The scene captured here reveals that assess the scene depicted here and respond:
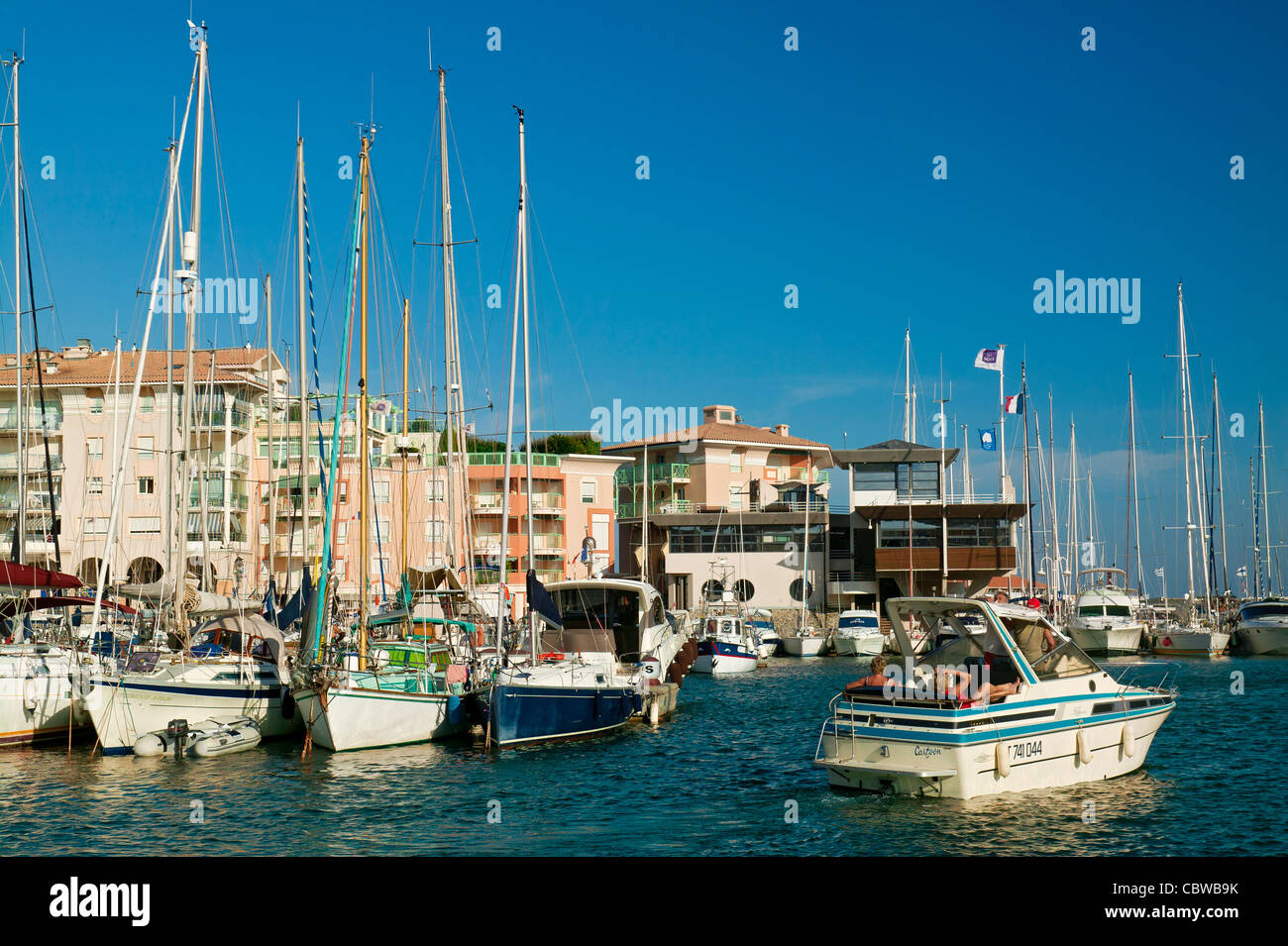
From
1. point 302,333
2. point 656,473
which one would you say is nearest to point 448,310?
point 302,333

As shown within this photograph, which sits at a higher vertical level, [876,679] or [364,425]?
[364,425]

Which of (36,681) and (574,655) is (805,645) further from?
(36,681)

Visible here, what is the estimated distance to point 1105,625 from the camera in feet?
218

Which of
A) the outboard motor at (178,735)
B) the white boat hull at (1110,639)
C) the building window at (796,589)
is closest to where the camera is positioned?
the outboard motor at (178,735)

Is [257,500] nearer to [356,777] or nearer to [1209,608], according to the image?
[356,777]

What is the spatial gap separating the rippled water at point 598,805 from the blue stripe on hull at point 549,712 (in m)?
0.54

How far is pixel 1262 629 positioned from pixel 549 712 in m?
50.1

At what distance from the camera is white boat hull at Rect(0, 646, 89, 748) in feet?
93.0

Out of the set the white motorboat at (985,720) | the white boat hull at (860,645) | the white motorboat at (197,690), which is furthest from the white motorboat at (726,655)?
the white motorboat at (985,720)

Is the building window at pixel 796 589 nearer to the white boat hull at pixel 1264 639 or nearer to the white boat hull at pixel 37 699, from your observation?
the white boat hull at pixel 1264 639

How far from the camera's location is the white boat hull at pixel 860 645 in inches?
2726

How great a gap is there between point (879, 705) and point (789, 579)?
67.2 meters
